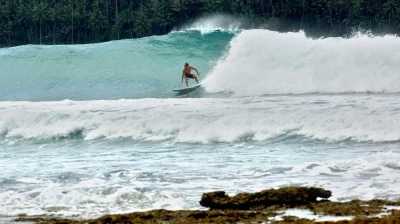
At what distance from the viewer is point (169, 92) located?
40.2 m

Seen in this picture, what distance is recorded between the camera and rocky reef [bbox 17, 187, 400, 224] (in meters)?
12.6

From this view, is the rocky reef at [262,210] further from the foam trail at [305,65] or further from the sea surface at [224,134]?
the foam trail at [305,65]

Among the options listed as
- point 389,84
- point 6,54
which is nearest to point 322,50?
point 389,84

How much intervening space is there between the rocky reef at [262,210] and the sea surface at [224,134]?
76 centimetres

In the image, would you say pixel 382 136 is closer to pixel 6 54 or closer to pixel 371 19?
pixel 6 54

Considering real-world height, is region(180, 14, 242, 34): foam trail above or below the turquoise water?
above

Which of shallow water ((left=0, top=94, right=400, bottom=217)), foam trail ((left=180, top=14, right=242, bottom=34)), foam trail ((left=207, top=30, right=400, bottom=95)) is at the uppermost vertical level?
foam trail ((left=180, top=14, right=242, bottom=34))

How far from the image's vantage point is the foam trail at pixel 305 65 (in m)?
32.2

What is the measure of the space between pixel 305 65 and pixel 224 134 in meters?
11.4

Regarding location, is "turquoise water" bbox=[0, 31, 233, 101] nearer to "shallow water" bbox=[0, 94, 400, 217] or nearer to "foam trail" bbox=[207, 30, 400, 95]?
"foam trail" bbox=[207, 30, 400, 95]

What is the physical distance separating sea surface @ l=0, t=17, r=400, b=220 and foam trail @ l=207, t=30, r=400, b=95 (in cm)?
5

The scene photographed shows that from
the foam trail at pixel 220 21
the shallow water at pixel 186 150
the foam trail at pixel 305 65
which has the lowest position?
the shallow water at pixel 186 150

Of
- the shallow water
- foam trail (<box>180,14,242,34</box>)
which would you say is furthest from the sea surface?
foam trail (<box>180,14,242,34</box>)

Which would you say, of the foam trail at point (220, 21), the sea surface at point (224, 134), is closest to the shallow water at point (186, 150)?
the sea surface at point (224, 134)
